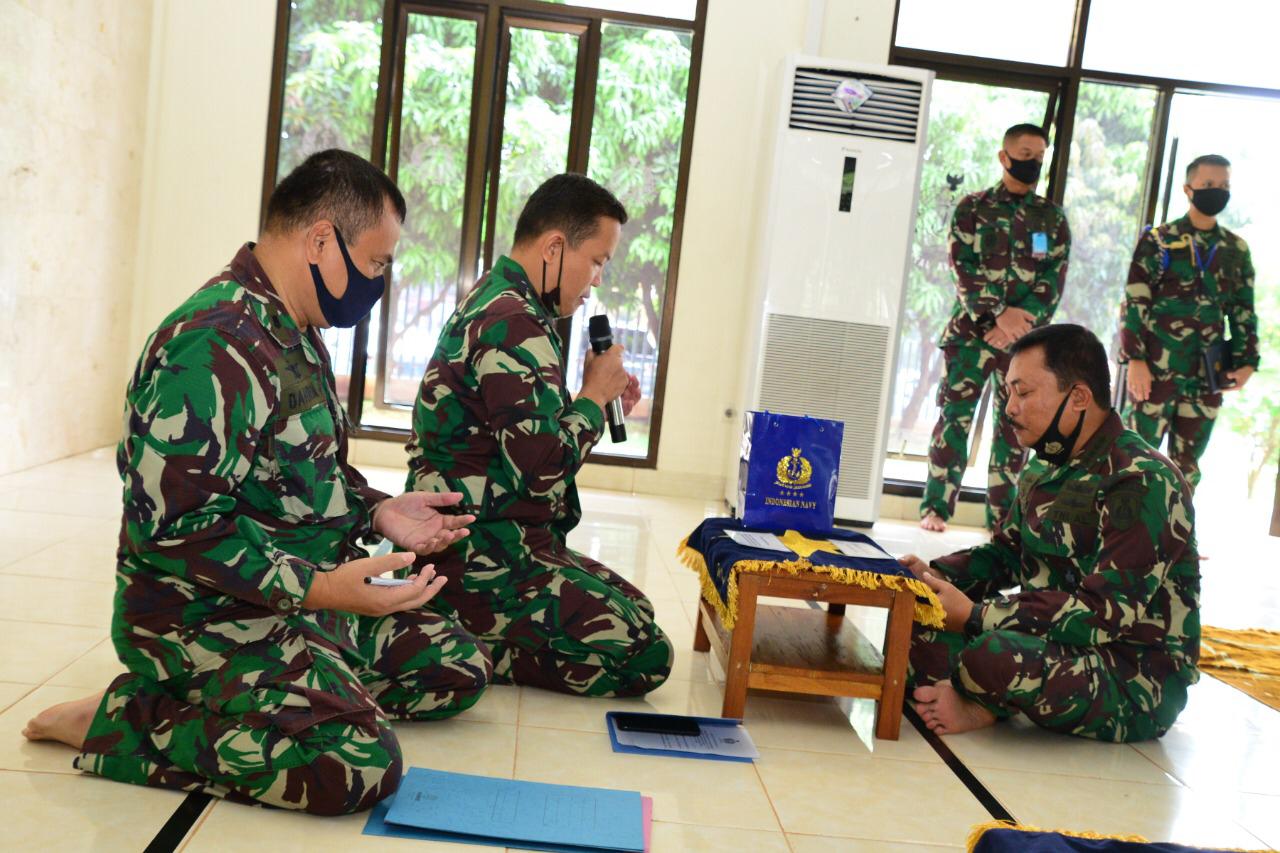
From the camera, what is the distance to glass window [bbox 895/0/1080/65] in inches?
234

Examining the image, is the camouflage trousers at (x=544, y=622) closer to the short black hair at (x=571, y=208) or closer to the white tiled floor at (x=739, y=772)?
the white tiled floor at (x=739, y=772)

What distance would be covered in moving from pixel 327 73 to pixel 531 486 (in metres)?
4.04

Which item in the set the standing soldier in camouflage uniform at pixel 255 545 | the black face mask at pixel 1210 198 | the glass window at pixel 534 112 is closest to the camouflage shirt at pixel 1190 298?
the black face mask at pixel 1210 198

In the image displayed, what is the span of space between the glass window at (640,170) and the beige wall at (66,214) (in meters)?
2.25

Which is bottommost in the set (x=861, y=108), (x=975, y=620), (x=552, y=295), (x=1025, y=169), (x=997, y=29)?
(x=975, y=620)

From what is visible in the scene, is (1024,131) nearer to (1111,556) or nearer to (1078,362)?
(1078,362)

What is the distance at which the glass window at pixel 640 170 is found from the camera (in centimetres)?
587

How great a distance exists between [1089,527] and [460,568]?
1.42 metres

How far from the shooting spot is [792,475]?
9.13 ft

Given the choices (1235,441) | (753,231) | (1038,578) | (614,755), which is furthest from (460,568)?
(1235,441)

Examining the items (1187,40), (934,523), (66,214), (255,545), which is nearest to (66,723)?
(255,545)

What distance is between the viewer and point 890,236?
5.43 meters

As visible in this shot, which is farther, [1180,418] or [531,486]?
[1180,418]

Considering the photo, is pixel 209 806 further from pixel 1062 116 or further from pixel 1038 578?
pixel 1062 116
